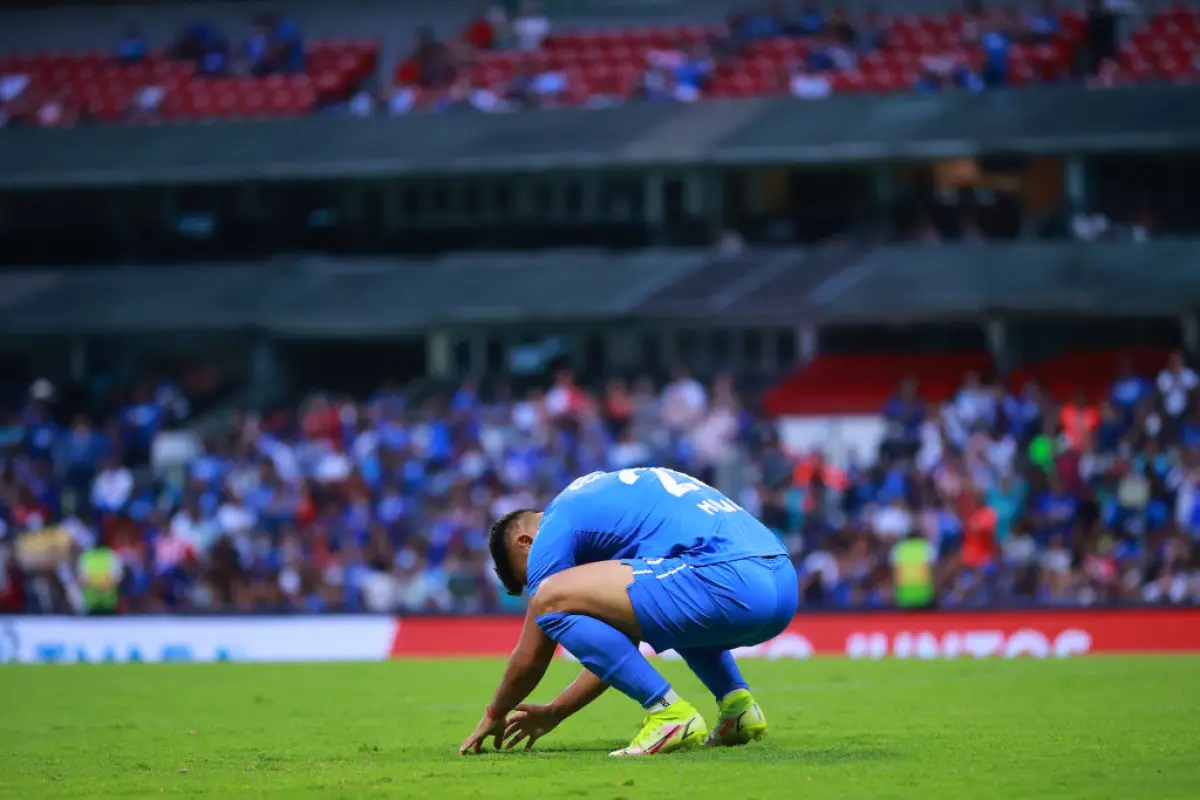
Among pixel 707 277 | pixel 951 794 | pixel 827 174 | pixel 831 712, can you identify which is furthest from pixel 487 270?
pixel 951 794

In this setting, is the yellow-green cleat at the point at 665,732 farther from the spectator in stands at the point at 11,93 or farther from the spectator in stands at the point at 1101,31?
the spectator in stands at the point at 11,93

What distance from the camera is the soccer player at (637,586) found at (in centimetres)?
870

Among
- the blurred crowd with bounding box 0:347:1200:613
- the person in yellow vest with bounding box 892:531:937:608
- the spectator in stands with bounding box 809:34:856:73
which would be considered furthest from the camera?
the spectator in stands with bounding box 809:34:856:73

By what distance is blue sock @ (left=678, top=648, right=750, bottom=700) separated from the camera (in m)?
9.51

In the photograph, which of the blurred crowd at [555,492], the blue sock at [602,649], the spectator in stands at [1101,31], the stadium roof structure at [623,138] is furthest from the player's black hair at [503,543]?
the spectator in stands at [1101,31]

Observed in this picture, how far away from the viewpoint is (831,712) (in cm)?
1209

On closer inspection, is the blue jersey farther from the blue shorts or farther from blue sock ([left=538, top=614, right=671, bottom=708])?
blue sock ([left=538, top=614, right=671, bottom=708])

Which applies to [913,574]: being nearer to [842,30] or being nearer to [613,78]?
[842,30]

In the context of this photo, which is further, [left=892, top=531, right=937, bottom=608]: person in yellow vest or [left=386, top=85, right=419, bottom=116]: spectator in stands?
[left=386, top=85, right=419, bottom=116]: spectator in stands

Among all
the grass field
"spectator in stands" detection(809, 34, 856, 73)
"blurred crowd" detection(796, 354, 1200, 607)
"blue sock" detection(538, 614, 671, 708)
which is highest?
"blue sock" detection(538, 614, 671, 708)

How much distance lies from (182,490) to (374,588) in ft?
16.4

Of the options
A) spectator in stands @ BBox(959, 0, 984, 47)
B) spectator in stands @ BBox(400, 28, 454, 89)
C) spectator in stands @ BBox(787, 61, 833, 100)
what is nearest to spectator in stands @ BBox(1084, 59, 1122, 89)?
spectator in stands @ BBox(959, 0, 984, 47)

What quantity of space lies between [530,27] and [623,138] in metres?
6.05

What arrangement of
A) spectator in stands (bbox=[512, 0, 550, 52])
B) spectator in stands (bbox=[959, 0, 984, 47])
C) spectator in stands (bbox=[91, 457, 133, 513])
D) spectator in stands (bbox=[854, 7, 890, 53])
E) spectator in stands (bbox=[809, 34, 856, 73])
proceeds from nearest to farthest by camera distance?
spectator in stands (bbox=[91, 457, 133, 513]) → spectator in stands (bbox=[809, 34, 856, 73]) → spectator in stands (bbox=[959, 0, 984, 47]) → spectator in stands (bbox=[854, 7, 890, 53]) → spectator in stands (bbox=[512, 0, 550, 52])
